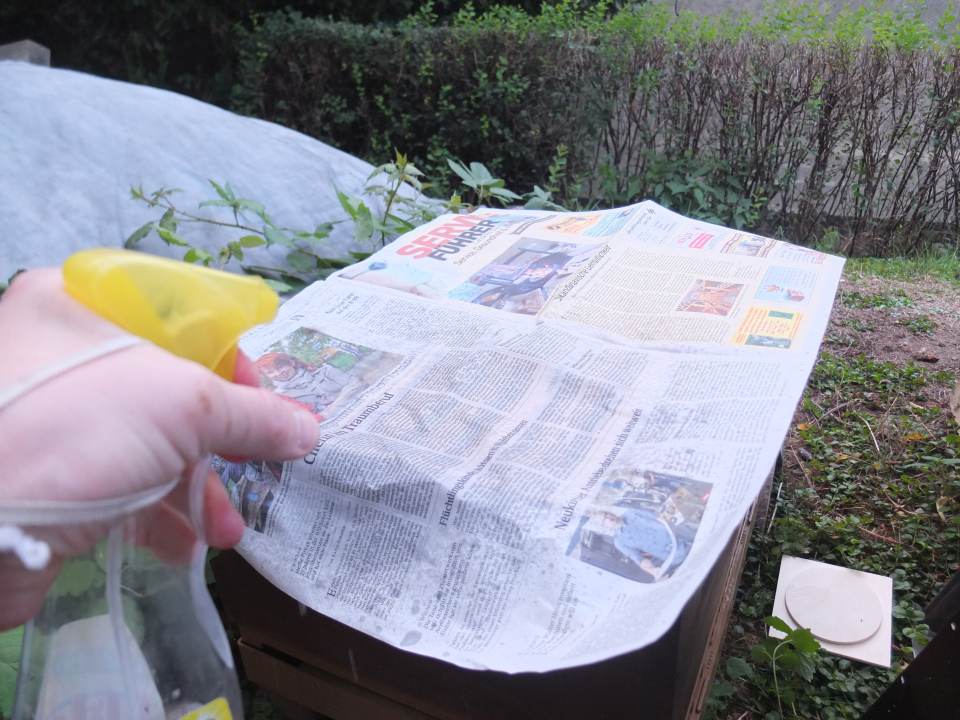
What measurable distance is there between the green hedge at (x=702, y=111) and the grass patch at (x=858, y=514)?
148 centimetres

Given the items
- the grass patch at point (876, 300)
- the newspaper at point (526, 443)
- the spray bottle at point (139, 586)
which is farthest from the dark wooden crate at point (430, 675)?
the grass patch at point (876, 300)

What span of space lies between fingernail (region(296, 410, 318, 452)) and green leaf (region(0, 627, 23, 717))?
463 millimetres

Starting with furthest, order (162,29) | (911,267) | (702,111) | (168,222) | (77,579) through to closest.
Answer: (162,29), (702,111), (911,267), (168,222), (77,579)

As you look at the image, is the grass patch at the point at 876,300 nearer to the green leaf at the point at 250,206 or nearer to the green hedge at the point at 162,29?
the green leaf at the point at 250,206

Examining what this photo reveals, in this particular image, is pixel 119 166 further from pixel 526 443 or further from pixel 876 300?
pixel 876 300

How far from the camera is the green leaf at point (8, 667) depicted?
2.72 ft

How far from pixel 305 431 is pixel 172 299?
0.15 metres

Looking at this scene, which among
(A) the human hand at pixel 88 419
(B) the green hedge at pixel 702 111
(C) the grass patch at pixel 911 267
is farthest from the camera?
(B) the green hedge at pixel 702 111

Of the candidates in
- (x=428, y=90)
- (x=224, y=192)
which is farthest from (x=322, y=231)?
(x=428, y=90)

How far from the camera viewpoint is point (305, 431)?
62 cm

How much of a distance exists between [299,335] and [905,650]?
1200 millimetres

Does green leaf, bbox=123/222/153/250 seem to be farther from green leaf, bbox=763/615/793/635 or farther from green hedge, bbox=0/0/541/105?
green hedge, bbox=0/0/541/105

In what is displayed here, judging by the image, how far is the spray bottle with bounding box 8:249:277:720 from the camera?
519 mm

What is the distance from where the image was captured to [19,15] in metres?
4.52
